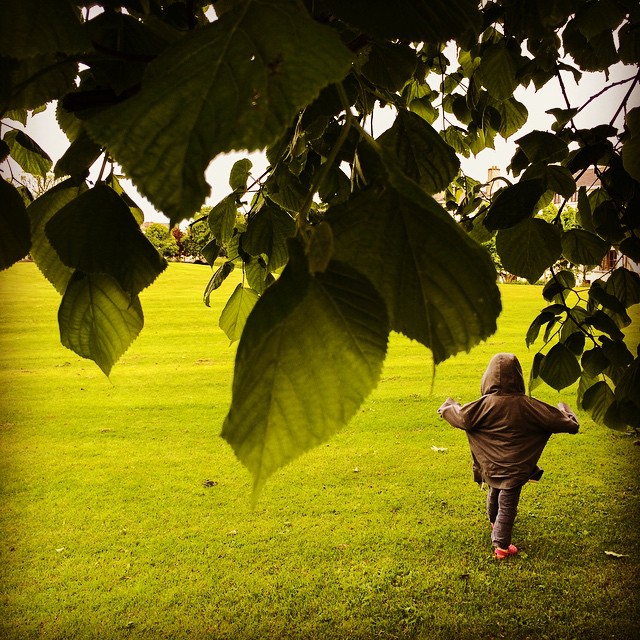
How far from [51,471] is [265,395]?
651 cm

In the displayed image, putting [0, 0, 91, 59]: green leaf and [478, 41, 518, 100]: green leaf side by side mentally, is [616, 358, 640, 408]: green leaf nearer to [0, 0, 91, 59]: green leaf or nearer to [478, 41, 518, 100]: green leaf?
[478, 41, 518, 100]: green leaf

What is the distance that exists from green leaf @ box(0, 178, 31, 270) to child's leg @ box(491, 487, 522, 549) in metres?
4.51

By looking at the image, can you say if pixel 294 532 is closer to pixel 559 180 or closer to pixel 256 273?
pixel 256 273

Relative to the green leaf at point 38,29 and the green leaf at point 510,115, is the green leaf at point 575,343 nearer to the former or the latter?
the green leaf at point 510,115

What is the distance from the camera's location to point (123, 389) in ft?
27.1

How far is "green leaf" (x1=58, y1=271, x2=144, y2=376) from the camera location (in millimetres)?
554

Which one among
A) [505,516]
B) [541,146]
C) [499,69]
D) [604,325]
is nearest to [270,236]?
[541,146]

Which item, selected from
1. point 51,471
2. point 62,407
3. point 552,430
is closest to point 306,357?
point 552,430

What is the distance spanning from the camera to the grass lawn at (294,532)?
387cm

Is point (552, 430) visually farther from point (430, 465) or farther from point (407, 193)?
point (407, 193)

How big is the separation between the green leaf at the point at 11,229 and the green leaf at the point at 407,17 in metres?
0.27

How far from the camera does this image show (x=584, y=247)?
1.58 m

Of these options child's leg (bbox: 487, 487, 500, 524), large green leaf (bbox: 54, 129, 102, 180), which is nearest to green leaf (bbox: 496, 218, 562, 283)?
large green leaf (bbox: 54, 129, 102, 180)

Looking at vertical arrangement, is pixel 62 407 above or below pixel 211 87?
below
